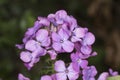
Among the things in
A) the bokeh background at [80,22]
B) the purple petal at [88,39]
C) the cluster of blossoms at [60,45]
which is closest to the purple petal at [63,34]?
the cluster of blossoms at [60,45]

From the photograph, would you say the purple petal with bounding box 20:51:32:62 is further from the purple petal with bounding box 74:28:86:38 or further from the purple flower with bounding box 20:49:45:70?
the purple petal with bounding box 74:28:86:38

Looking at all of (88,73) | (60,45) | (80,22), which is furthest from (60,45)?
(80,22)

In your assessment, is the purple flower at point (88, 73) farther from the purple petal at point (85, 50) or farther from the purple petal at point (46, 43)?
the purple petal at point (46, 43)

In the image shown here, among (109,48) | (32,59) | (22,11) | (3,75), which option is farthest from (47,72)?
(109,48)

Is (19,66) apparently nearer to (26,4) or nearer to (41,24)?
(26,4)

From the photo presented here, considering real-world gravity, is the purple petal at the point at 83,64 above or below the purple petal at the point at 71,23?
below

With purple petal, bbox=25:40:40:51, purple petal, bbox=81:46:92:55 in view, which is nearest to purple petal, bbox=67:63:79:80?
purple petal, bbox=81:46:92:55

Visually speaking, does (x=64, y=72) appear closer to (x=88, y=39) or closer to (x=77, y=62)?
(x=77, y=62)
